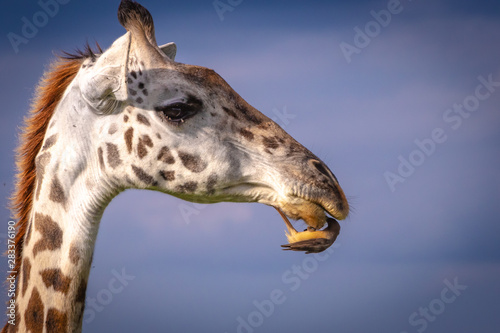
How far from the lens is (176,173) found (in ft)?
17.7

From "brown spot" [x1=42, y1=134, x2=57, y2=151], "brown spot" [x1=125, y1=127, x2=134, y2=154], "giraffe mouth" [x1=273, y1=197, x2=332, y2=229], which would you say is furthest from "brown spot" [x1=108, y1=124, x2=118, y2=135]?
"giraffe mouth" [x1=273, y1=197, x2=332, y2=229]

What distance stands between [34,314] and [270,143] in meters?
2.40

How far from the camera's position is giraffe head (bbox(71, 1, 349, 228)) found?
537cm

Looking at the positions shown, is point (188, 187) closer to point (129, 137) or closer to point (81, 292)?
point (129, 137)

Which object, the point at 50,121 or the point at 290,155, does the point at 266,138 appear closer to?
the point at 290,155

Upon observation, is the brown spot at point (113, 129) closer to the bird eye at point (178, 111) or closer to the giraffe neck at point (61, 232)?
the giraffe neck at point (61, 232)

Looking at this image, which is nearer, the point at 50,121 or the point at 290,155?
the point at 290,155

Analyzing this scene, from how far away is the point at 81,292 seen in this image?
5.32 meters

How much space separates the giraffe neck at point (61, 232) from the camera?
525 cm

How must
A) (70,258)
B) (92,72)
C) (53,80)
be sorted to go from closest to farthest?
1. (70,258)
2. (92,72)
3. (53,80)

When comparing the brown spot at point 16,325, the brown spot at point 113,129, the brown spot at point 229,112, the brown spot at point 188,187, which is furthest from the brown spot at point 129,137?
the brown spot at point 16,325

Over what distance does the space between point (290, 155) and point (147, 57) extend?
1.53m

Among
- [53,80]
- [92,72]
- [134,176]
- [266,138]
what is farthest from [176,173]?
[53,80]

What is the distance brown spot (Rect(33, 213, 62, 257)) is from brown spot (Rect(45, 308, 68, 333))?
20.1 inches
